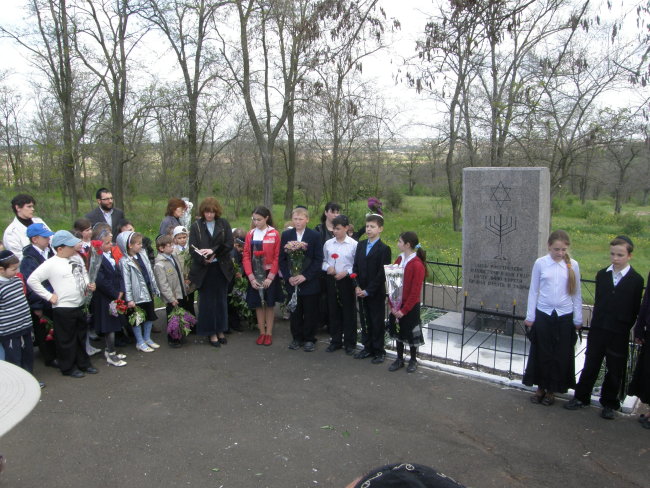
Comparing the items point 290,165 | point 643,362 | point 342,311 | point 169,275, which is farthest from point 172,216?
point 290,165

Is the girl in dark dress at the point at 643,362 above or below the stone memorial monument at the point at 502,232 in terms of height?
below

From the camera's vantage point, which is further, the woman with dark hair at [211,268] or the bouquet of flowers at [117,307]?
the woman with dark hair at [211,268]

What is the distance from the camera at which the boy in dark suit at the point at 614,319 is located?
4.54 m

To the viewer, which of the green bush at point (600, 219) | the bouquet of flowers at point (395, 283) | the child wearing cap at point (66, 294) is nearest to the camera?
the child wearing cap at point (66, 294)

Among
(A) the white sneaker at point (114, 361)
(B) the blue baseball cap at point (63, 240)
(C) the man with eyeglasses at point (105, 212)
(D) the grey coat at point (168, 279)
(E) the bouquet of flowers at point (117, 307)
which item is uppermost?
(C) the man with eyeglasses at point (105, 212)

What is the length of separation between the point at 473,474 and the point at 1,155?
34.2 metres

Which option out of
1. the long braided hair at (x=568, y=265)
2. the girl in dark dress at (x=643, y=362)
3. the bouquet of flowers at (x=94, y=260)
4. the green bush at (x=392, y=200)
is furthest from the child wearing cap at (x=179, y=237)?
the green bush at (x=392, y=200)

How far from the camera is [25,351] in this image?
5.15 metres

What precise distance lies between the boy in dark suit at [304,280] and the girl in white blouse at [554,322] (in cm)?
260

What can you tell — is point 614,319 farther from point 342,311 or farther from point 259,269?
point 259,269

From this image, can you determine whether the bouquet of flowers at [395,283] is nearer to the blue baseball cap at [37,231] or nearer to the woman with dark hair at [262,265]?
the woman with dark hair at [262,265]

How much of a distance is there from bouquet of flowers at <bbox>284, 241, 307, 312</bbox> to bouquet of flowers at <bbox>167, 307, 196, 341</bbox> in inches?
52.5

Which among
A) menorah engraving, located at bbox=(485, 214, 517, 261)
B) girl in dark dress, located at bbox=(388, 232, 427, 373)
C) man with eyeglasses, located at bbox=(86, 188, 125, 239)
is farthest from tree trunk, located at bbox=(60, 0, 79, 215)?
girl in dark dress, located at bbox=(388, 232, 427, 373)

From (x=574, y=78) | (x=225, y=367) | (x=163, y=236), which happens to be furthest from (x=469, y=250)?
(x=574, y=78)
